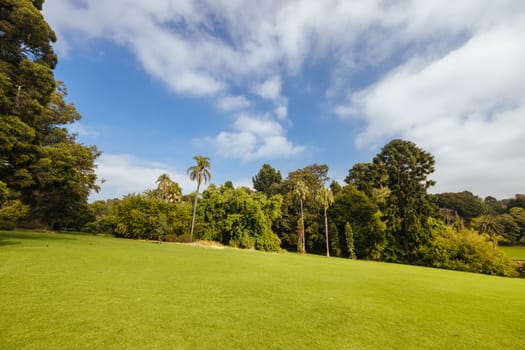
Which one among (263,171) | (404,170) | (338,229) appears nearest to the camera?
(404,170)

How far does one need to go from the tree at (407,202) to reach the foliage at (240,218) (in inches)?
666

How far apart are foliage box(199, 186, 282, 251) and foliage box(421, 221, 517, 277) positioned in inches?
813

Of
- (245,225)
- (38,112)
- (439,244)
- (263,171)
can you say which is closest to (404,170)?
(439,244)

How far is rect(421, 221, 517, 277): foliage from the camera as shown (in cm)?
2708

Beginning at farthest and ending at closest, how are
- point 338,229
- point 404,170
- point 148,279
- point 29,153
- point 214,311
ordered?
point 338,229
point 404,170
point 29,153
point 148,279
point 214,311

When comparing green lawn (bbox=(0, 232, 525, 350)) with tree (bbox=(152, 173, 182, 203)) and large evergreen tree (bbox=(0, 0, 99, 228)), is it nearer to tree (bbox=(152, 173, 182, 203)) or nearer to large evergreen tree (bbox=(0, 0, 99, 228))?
large evergreen tree (bbox=(0, 0, 99, 228))

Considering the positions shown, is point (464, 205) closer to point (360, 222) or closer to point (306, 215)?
point (360, 222)

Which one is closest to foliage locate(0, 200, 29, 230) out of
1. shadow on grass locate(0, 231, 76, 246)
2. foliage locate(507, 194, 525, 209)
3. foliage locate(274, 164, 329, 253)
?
shadow on grass locate(0, 231, 76, 246)

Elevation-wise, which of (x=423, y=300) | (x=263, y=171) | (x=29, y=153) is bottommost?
(x=423, y=300)

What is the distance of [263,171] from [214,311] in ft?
173

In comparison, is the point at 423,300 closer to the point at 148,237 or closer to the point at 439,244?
the point at 439,244

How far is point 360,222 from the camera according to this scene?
121 ft

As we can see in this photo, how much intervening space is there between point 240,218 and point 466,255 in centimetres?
2847

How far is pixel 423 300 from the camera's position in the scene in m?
7.80
